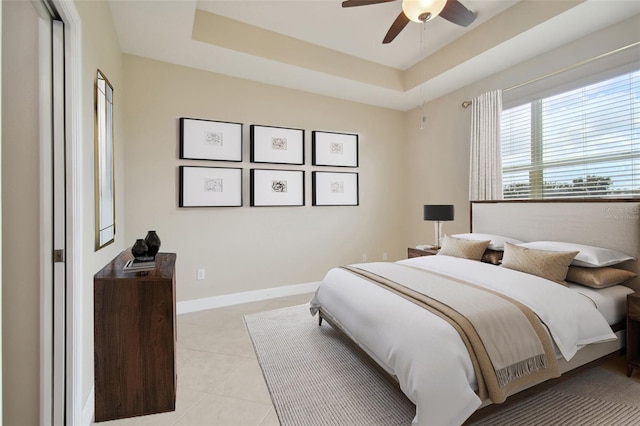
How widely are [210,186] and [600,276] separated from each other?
11.7 feet

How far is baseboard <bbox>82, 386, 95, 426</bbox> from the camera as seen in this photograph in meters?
1.67

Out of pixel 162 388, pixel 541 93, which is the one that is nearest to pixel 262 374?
pixel 162 388

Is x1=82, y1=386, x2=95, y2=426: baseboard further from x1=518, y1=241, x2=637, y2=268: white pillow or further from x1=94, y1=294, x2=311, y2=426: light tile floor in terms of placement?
x1=518, y1=241, x2=637, y2=268: white pillow

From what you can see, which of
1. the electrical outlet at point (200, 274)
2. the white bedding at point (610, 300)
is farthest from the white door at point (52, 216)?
the white bedding at point (610, 300)

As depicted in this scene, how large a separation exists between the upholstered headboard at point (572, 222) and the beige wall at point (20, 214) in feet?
12.2

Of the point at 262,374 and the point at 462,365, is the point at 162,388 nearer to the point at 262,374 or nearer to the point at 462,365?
the point at 262,374

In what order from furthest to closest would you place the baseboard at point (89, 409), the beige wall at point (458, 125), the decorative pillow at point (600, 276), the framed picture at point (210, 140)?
the framed picture at point (210, 140) → the beige wall at point (458, 125) → the decorative pillow at point (600, 276) → the baseboard at point (89, 409)

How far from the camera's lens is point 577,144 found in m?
2.87

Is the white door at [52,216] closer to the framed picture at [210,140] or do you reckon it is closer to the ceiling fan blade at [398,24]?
the framed picture at [210,140]

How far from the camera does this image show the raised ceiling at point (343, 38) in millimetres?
2557

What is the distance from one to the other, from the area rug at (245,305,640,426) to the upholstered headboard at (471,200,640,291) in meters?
0.98

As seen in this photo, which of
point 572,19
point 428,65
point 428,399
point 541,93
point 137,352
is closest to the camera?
point 428,399

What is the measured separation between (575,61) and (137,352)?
4.22 metres

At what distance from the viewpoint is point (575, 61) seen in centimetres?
286
